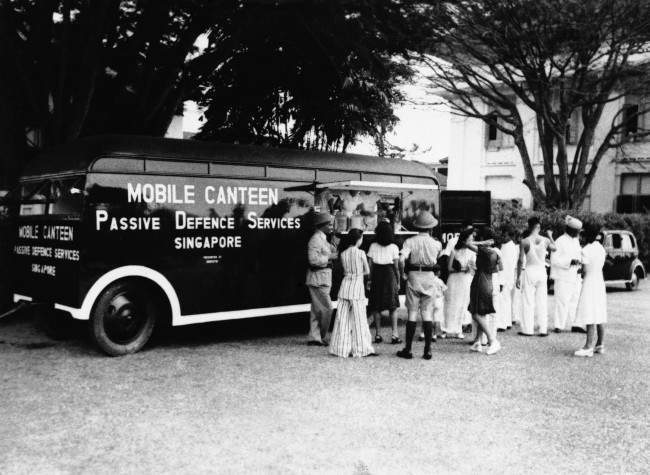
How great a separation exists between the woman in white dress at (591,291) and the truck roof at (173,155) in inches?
144

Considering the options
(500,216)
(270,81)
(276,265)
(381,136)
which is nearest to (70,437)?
A: (276,265)

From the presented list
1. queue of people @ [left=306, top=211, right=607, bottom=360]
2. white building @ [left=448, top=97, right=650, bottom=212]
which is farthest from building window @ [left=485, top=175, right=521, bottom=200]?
queue of people @ [left=306, top=211, right=607, bottom=360]

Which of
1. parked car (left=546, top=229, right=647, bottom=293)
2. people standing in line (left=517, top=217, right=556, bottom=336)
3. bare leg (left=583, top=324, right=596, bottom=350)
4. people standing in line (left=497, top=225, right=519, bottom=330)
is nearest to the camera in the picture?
bare leg (left=583, top=324, right=596, bottom=350)

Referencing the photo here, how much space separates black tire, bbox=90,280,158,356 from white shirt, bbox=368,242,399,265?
9.89 ft

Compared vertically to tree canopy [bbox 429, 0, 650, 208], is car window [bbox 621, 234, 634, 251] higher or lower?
lower

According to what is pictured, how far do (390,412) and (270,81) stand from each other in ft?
31.8

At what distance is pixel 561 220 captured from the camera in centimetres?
1986

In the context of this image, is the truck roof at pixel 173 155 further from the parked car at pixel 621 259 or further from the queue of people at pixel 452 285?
the parked car at pixel 621 259

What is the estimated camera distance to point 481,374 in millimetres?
7434

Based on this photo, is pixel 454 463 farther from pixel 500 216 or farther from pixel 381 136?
pixel 500 216

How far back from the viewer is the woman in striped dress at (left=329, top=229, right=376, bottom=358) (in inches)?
323

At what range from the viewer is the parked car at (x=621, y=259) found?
16.6m

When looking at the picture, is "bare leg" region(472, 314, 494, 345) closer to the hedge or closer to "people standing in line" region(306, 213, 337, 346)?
"people standing in line" region(306, 213, 337, 346)

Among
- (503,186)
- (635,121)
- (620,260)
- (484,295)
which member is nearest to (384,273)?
(484,295)
